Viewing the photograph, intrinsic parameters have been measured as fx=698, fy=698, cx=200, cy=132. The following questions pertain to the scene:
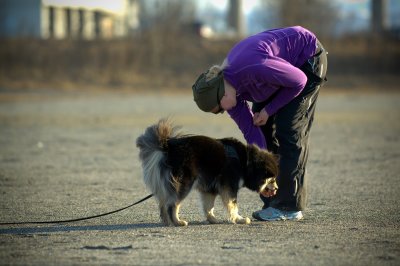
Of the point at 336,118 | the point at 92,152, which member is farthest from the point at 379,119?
the point at 92,152

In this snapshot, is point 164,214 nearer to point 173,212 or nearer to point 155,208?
point 173,212

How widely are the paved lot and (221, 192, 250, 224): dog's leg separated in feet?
0.31

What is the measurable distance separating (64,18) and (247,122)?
47.1m

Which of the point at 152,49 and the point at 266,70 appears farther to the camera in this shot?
the point at 152,49

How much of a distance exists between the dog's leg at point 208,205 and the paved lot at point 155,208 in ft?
Answer: 0.41

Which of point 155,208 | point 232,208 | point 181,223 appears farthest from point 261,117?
point 155,208

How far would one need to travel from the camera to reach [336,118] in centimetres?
2069

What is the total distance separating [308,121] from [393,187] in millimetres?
2631

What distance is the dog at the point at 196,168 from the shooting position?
6.67 metres

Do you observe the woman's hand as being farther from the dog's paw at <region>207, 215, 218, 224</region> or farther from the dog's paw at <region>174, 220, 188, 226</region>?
the dog's paw at <region>174, 220, 188, 226</region>

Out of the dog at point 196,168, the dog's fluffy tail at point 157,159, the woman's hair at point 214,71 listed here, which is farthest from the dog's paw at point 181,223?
the woman's hair at point 214,71

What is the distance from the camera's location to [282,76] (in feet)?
21.2

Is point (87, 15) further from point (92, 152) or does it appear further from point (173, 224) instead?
point (173, 224)

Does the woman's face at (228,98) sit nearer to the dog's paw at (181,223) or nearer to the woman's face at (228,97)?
the woman's face at (228,97)
